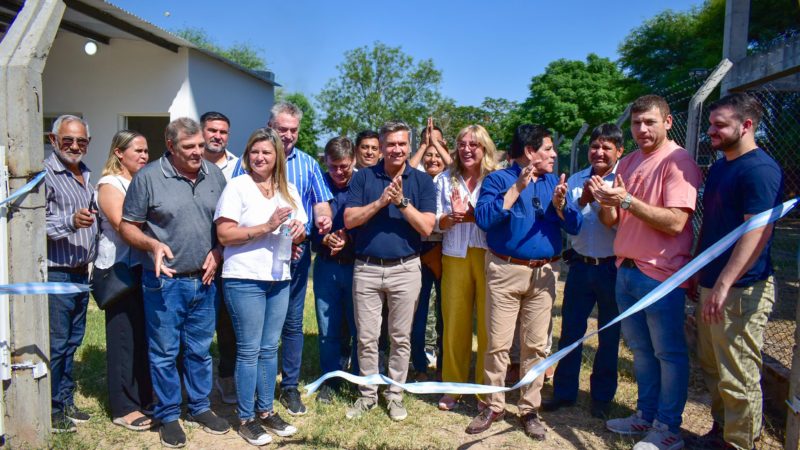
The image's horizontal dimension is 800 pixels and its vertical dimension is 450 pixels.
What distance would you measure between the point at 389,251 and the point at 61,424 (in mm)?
2516

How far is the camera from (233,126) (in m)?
13.0

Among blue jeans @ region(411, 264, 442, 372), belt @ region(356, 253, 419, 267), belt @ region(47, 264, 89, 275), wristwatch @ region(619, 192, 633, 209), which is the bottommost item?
blue jeans @ region(411, 264, 442, 372)

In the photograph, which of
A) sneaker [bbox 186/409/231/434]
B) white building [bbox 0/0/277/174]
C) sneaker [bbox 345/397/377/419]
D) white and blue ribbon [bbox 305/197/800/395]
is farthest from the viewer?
white building [bbox 0/0/277/174]

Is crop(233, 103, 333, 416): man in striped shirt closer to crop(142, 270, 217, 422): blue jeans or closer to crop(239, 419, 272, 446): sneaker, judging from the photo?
crop(239, 419, 272, 446): sneaker

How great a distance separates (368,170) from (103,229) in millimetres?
1868

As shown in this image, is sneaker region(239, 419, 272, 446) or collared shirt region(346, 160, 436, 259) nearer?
sneaker region(239, 419, 272, 446)

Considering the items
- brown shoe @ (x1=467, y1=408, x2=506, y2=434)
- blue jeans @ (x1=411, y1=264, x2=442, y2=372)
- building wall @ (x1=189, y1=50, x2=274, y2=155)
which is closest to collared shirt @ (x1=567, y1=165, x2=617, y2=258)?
blue jeans @ (x1=411, y1=264, x2=442, y2=372)

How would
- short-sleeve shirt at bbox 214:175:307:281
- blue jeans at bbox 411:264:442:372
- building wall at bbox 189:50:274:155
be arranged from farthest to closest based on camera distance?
1. building wall at bbox 189:50:274:155
2. blue jeans at bbox 411:264:442:372
3. short-sleeve shirt at bbox 214:175:307:281

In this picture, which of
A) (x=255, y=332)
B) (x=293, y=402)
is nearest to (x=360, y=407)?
(x=293, y=402)

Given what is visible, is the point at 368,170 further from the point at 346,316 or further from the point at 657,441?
the point at 657,441

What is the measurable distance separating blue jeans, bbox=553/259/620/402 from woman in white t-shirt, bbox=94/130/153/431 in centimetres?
306

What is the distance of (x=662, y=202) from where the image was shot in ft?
11.3

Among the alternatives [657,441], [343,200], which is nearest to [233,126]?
[343,200]

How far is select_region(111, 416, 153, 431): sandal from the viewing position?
3932 mm
